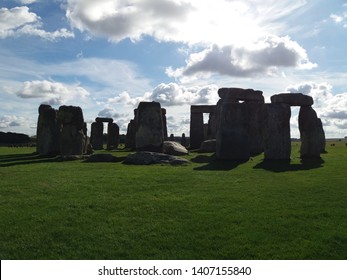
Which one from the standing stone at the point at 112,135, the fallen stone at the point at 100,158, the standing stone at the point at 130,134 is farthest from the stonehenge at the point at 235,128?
the standing stone at the point at 112,135

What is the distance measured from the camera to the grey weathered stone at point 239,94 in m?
25.8

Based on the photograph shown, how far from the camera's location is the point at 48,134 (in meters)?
24.3

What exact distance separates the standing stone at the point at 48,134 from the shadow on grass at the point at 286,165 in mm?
12746

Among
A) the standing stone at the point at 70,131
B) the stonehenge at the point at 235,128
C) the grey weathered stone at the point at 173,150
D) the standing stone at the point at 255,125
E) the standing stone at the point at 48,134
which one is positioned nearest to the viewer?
the stonehenge at the point at 235,128

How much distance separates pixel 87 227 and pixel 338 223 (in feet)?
16.8

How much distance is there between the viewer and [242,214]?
349 inches

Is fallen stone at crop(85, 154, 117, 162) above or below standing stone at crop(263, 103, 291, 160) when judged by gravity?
below

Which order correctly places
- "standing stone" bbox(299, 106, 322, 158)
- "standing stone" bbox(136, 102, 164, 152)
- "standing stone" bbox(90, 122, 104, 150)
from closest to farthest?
1. "standing stone" bbox(299, 106, 322, 158)
2. "standing stone" bbox(136, 102, 164, 152)
3. "standing stone" bbox(90, 122, 104, 150)

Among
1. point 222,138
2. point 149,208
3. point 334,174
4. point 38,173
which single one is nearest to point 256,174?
point 334,174

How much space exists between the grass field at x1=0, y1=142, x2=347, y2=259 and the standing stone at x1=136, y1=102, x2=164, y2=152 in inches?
388

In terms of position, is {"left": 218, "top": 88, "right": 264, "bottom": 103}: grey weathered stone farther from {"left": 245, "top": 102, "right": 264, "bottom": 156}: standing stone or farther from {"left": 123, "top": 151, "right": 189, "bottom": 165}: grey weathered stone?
{"left": 123, "top": 151, "right": 189, "bottom": 165}: grey weathered stone

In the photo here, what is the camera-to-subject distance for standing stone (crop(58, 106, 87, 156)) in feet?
70.8

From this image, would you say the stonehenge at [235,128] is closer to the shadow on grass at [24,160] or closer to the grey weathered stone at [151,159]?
the shadow on grass at [24,160]

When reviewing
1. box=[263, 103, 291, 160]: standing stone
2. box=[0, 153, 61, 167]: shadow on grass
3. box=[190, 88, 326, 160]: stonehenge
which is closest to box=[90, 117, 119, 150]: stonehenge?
box=[0, 153, 61, 167]: shadow on grass
